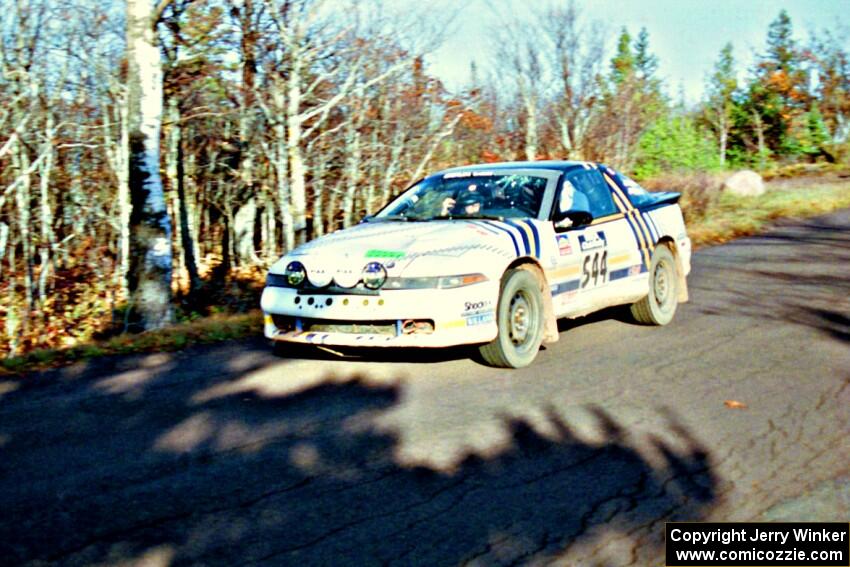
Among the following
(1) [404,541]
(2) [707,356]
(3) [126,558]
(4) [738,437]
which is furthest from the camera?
(2) [707,356]

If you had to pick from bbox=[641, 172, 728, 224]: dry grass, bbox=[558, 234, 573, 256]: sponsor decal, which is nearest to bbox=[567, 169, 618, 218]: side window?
bbox=[558, 234, 573, 256]: sponsor decal

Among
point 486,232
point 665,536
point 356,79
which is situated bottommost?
point 665,536

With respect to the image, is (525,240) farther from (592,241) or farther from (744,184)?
(744,184)

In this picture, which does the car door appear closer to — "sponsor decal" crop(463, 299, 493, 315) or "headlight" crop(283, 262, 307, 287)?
"sponsor decal" crop(463, 299, 493, 315)

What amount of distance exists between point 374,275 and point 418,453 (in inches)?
76.8

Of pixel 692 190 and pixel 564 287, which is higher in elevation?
pixel 692 190

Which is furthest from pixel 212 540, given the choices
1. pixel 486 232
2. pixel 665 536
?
pixel 486 232

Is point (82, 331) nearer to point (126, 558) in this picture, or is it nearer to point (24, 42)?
point (24, 42)

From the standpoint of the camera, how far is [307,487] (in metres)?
4.73

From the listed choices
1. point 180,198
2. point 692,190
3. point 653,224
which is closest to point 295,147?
point 180,198

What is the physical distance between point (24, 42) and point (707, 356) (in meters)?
11.1

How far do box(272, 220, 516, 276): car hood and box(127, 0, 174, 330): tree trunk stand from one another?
11.3 feet

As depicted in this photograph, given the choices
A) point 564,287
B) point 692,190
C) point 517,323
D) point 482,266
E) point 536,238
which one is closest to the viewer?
point 482,266

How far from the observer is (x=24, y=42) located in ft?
46.6
